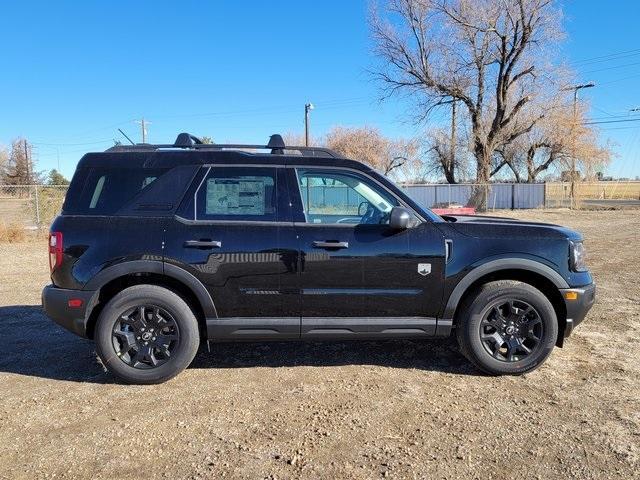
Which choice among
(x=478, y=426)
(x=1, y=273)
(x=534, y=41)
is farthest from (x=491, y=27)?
(x=478, y=426)

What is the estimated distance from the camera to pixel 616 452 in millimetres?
3074

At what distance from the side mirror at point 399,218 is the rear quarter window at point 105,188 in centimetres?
195

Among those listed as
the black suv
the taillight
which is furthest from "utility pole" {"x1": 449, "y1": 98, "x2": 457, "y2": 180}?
the taillight

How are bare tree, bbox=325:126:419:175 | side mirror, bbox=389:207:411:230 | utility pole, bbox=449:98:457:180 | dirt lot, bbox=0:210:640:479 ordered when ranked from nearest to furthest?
1. dirt lot, bbox=0:210:640:479
2. side mirror, bbox=389:207:411:230
3. utility pole, bbox=449:98:457:180
4. bare tree, bbox=325:126:419:175

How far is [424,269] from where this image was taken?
4.16m

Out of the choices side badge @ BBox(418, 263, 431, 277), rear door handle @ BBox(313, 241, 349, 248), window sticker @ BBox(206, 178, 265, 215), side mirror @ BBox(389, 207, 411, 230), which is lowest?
side badge @ BBox(418, 263, 431, 277)

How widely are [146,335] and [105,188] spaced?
1289mm

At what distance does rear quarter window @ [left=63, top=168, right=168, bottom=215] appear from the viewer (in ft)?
13.7

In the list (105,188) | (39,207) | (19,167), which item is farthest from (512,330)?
(19,167)

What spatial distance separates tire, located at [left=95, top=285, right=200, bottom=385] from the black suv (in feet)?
0.03

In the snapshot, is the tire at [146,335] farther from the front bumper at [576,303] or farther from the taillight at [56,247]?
the front bumper at [576,303]

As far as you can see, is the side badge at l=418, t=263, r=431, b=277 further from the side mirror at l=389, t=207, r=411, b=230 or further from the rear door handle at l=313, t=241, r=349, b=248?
the rear door handle at l=313, t=241, r=349, b=248

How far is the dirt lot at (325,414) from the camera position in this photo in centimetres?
297

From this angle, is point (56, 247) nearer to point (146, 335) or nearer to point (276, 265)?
point (146, 335)
